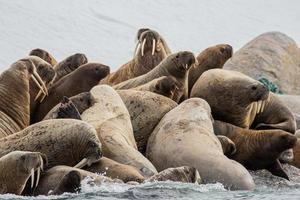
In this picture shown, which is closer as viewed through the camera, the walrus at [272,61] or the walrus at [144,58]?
the walrus at [144,58]

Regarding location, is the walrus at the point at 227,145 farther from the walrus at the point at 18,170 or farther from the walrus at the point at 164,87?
the walrus at the point at 18,170

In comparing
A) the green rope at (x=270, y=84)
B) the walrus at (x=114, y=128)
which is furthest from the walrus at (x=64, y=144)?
the green rope at (x=270, y=84)

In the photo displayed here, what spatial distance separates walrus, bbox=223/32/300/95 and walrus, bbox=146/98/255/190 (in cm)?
708

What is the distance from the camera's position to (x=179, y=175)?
31.5 feet

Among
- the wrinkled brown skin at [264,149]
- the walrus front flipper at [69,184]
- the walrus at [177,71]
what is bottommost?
the wrinkled brown skin at [264,149]

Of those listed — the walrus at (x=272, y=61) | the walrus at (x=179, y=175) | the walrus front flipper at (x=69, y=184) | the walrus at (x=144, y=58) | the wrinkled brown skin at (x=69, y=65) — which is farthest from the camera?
the walrus at (x=272, y=61)

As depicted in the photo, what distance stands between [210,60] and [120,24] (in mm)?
23312

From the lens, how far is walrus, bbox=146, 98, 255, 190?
1015cm

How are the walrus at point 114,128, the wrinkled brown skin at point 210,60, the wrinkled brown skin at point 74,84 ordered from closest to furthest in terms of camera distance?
the walrus at point 114,128 < the wrinkled brown skin at point 74,84 < the wrinkled brown skin at point 210,60

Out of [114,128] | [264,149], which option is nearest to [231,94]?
[264,149]

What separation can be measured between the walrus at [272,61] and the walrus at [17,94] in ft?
22.3

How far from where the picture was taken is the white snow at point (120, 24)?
3322cm

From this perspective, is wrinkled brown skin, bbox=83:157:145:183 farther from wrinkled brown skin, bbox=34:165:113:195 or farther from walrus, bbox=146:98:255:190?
walrus, bbox=146:98:255:190

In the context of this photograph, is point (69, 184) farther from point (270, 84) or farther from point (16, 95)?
point (270, 84)
